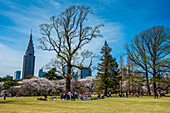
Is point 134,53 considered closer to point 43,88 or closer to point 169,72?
point 169,72

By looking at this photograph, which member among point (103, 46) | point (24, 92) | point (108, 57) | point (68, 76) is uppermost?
point (103, 46)

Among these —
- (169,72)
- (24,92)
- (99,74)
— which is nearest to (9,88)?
(24,92)

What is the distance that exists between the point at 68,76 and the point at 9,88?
26.6 m

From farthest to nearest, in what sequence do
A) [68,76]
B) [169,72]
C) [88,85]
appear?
[88,85] < [169,72] < [68,76]

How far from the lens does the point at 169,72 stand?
33.4 meters

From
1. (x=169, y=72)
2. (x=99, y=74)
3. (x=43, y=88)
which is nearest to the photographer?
(x=169, y=72)

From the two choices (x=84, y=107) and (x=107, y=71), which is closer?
(x=84, y=107)

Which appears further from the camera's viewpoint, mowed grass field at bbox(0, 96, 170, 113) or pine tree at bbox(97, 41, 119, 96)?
pine tree at bbox(97, 41, 119, 96)

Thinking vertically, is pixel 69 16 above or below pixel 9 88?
above

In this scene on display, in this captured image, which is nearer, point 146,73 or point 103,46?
point 146,73

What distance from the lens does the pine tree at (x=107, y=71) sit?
40.1 metres

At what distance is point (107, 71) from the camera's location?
4178 centimetres

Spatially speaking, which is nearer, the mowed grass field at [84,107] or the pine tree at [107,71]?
the mowed grass field at [84,107]

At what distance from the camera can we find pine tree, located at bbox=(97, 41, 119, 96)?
40125 mm
